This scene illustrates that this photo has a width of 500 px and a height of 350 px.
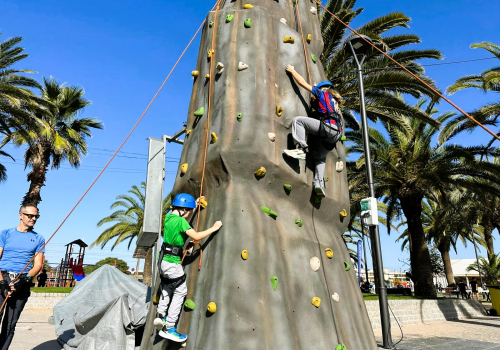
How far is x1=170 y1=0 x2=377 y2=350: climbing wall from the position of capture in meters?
3.62

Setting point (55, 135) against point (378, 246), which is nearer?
point (378, 246)

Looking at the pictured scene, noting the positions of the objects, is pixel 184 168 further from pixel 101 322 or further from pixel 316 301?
pixel 101 322

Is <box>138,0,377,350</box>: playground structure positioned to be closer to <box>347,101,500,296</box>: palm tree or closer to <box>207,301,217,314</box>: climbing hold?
<box>207,301,217,314</box>: climbing hold

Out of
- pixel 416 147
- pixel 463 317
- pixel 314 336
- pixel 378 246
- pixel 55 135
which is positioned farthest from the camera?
pixel 55 135

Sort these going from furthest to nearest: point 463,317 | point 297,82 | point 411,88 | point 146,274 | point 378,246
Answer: point 146,274 < point 463,317 < point 411,88 < point 378,246 < point 297,82

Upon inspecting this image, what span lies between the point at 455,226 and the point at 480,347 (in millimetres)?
19837

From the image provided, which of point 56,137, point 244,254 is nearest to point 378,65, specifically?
point 244,254

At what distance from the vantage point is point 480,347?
23.7 feet

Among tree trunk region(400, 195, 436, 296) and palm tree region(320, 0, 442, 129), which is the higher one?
palm tree region(320, 0, 442, 129)

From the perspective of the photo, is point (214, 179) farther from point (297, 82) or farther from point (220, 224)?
point (297, 82)

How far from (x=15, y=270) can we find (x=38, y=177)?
55.1 ft

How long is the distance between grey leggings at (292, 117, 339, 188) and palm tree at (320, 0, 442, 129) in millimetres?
8387

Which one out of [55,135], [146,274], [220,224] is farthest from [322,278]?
[146,274]

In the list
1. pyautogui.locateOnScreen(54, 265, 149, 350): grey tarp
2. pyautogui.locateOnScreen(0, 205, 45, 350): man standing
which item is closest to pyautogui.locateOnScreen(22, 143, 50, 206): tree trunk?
pyautogui.locateOnScreen(54, 265, 149, 350): grey tarp
